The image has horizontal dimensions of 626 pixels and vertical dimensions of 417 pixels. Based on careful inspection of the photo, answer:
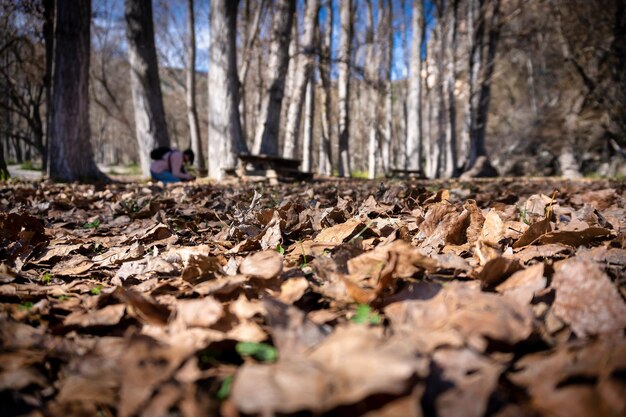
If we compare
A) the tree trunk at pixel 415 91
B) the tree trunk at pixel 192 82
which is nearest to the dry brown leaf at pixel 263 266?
the tree trunk at pixel 415 91

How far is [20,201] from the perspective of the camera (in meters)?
3.49

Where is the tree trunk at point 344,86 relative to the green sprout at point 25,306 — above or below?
above

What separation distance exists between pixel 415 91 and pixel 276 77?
7377 millimetres

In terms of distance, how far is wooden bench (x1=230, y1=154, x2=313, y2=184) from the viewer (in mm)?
7692

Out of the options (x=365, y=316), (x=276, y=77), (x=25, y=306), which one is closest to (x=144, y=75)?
(x=276, y=77)

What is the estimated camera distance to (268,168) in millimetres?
8203

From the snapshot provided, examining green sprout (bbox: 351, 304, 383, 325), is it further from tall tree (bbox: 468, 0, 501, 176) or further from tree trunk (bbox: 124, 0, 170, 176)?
tall tree (bbox: 468, 0, 501, 176)

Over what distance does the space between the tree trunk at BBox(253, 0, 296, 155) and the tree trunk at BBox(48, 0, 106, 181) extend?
13.1 ft

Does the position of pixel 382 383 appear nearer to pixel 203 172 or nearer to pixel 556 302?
pixel 556 302

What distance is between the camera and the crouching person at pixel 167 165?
8.71m

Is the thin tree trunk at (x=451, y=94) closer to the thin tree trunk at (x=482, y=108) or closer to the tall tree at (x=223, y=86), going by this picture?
the thin tree trunk at (x=482, y=108)

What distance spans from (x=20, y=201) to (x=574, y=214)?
4.51 metres

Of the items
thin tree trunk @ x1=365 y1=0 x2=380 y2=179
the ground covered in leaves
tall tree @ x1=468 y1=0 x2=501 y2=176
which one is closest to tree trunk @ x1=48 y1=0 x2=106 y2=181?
the ground covered in leaves

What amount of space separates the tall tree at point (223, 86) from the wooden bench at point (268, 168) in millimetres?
576
